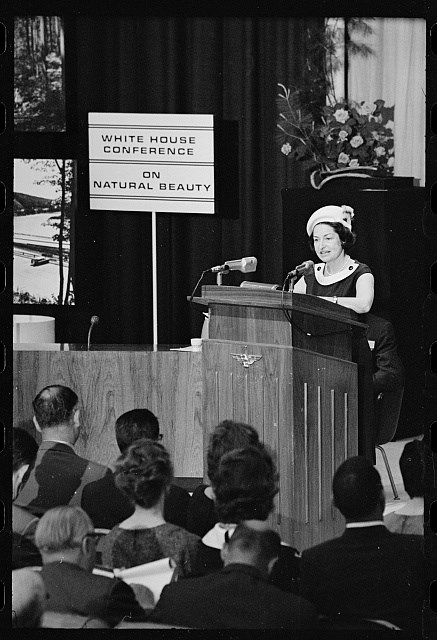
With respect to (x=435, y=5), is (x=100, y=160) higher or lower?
lower

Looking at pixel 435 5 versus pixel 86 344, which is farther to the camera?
pixel 86 344

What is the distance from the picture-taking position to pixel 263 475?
4832 millimetres

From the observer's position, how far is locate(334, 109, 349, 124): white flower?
486 centimetres

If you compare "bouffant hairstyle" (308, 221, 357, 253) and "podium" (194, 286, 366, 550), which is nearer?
"podium" (194, 286, 366, 550)

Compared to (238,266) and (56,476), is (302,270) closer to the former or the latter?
(238,266)

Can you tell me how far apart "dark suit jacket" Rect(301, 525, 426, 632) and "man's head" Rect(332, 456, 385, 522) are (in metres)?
0.10

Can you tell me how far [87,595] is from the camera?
4777 mm

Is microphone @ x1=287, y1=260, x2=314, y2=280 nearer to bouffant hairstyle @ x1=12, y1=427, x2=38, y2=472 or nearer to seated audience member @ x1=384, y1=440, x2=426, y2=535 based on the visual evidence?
seated audience member @ x1=384, y1=440, x2=426, y2=535

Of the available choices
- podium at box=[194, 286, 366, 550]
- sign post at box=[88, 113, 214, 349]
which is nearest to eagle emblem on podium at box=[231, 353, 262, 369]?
podium at box=[194, 286, 366, 550]

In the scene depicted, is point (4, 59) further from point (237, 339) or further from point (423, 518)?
point (423, 518)

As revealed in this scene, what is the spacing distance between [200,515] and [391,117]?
1.76 metres

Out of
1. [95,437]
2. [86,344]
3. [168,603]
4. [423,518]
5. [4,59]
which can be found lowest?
[168,603]

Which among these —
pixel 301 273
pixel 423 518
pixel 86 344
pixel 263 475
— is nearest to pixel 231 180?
pixel 301 273

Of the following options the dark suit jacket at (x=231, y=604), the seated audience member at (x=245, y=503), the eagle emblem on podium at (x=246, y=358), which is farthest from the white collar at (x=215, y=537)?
the eagle emblem on podium at (x=246, y=358)
